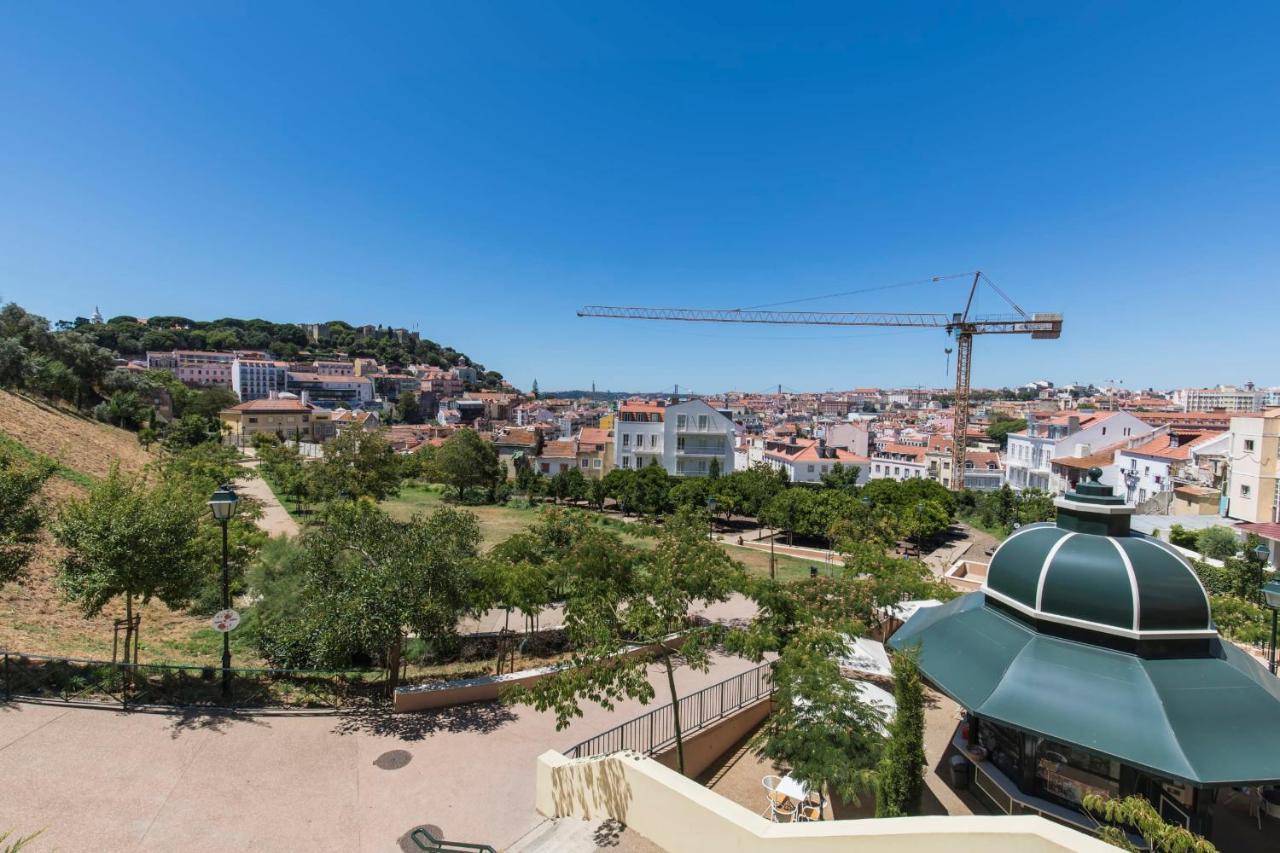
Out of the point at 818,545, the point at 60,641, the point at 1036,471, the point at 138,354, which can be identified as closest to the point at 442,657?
the point at 60,641

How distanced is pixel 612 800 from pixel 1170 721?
6852mm

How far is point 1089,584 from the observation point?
7.43 m

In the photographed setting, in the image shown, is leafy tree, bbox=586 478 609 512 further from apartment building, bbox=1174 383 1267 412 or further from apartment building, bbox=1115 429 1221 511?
apartment building, bbox=1174 383 1267 412

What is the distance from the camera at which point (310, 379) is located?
14150 centimetres

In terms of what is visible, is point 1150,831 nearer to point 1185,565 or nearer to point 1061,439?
point 1185,565

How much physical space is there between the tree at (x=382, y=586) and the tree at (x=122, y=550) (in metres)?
2.22

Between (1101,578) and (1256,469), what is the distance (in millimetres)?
35343

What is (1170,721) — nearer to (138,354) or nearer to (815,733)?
(815,733)

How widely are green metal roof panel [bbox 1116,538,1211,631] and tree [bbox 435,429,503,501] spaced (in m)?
45.5

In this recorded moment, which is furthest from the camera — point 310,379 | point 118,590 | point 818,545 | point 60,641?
point 310,379

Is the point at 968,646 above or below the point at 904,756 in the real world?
above

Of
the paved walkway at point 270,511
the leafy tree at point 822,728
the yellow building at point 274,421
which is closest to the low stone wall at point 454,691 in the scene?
the leafy tree at point 822,728

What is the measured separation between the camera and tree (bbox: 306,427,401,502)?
114ft

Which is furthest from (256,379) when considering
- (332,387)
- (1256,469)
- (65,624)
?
(1256,469)
